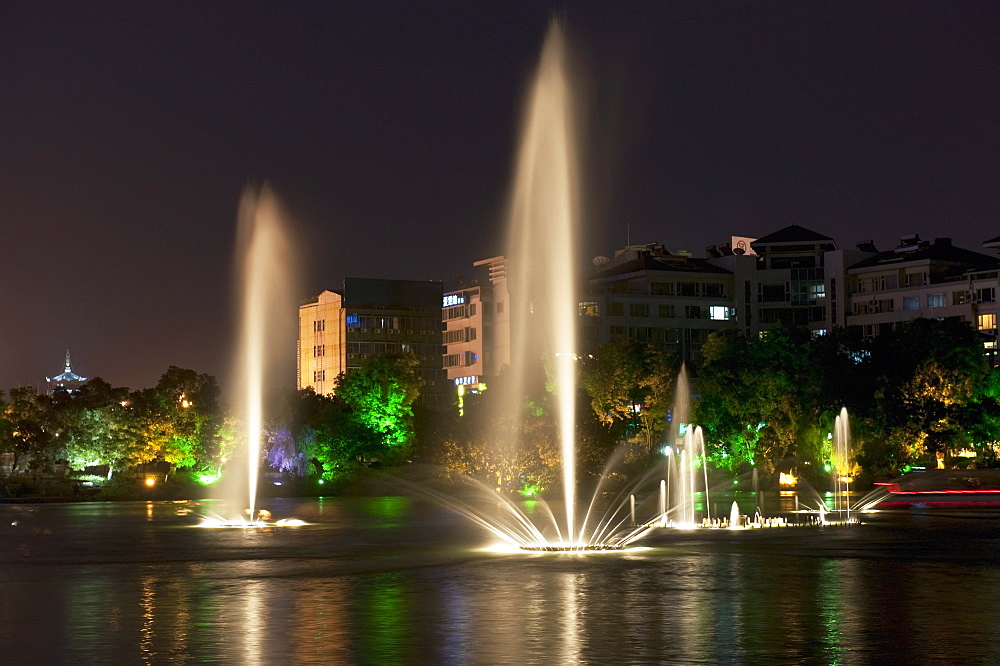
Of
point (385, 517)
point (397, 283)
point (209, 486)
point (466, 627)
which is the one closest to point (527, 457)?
point (385, 517)

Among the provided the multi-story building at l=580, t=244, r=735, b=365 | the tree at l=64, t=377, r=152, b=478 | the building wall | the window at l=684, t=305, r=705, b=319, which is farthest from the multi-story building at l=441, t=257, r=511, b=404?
the building wall

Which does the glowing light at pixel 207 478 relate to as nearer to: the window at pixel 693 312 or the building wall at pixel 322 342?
the window at pixel 693 312

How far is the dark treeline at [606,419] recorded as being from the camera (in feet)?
254

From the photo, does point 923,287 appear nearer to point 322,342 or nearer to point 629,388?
point 629,388

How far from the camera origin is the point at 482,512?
5362cm

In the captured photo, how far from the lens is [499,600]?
2081cm

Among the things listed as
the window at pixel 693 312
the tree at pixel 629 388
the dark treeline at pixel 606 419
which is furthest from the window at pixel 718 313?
the tree at pixel 629 388

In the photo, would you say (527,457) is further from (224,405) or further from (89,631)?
(89,631)

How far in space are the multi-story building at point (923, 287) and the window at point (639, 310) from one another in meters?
19.8

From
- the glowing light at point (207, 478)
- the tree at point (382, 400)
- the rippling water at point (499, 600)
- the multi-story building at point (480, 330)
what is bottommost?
the rippling water at point (499, 600)

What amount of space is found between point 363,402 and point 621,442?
21.4m

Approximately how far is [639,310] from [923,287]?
84.5 ft

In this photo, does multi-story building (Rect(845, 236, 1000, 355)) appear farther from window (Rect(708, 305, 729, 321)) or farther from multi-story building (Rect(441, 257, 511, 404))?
multi-story building (Rect(441, 257, 511, 404))

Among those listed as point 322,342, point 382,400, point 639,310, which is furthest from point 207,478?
point 322,342
